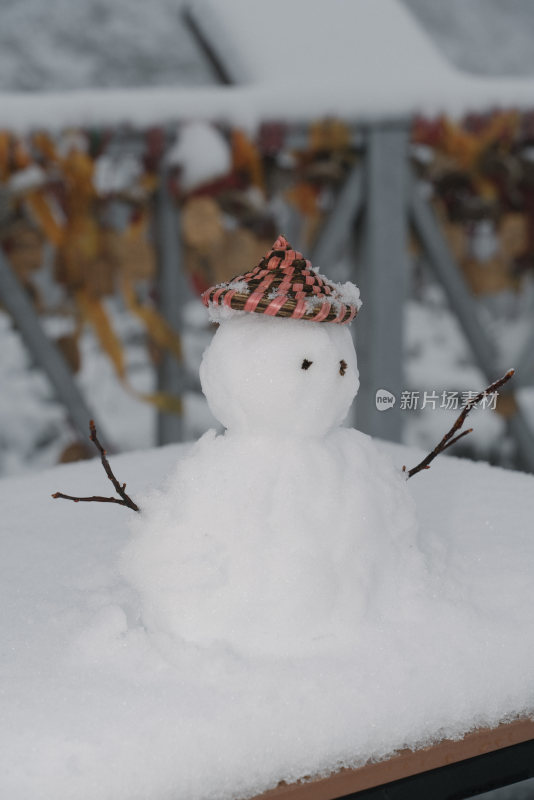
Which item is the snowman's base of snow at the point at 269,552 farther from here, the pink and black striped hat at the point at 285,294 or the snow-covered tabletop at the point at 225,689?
the pink and black striped hat at the point at 285,294

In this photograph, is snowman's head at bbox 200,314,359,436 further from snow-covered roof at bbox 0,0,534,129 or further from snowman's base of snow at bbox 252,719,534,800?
snow-covered roof at bbox 0,0,534,129

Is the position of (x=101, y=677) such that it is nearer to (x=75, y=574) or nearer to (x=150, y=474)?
(x=75, y=574)

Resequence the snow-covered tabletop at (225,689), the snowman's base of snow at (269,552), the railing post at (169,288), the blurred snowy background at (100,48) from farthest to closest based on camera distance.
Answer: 1. the blurred snowy background at (100,48)
2. the railing post at (169,288)
3. the snowman's base of snow at (269,552)
4. the snow-covered tabletop at (225,689)

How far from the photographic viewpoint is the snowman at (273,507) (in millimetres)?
A: 766

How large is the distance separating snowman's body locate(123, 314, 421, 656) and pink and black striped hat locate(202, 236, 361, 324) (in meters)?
0.03

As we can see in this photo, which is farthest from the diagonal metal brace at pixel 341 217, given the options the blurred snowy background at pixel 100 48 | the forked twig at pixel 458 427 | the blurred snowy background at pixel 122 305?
the forked twig at pixel 458 427

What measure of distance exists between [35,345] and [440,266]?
1.16 meters

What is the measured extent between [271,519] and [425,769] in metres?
0.27

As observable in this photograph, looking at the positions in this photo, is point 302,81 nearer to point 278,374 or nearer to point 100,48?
point 100,48

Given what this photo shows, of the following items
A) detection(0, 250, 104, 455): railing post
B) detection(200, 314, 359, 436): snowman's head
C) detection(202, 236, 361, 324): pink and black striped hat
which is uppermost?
detection(202, 236, 361, 324): pink and black striped hat

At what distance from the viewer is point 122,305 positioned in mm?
2102

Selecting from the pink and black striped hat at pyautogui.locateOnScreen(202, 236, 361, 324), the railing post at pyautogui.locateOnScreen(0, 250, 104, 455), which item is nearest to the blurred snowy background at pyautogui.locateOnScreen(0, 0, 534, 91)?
the railing post at pyautogui.locateOnScreen(0, 250, 104, 455)

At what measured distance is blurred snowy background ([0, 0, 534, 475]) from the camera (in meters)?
2.15

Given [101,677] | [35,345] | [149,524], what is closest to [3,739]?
[101,677]
